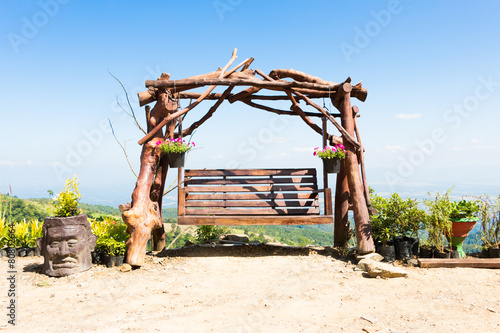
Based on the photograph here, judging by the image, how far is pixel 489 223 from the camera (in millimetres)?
6695

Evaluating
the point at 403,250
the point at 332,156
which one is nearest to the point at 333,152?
the point at 332,156

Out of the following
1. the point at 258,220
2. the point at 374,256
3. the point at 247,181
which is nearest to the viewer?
the point at 374,256

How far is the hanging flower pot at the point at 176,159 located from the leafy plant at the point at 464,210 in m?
5.26

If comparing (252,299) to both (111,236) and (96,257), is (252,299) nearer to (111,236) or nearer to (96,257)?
(96,257)

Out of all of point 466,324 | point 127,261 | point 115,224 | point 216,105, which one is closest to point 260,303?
point 466,324

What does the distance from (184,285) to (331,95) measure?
16.6 ft

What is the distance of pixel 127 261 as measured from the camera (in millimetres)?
6199

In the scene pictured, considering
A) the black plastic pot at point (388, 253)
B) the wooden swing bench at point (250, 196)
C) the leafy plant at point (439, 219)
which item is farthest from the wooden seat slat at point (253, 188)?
the leafy plant at point (439, 219)

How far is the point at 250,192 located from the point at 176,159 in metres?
1.79

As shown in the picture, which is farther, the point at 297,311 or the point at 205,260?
the point at 205,260

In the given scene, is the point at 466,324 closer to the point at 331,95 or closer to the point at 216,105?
the point at 331,95

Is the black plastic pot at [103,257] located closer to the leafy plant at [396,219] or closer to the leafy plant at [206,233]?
the leafy plant at [206,233]

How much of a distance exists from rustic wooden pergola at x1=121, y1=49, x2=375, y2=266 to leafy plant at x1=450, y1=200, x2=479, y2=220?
5.04ft

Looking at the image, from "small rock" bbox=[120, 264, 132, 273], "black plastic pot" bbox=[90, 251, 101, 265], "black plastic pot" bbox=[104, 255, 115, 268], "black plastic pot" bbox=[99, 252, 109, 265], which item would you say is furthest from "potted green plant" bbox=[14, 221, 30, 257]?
"small rock" bbox=[120, 264, 132, 273]
